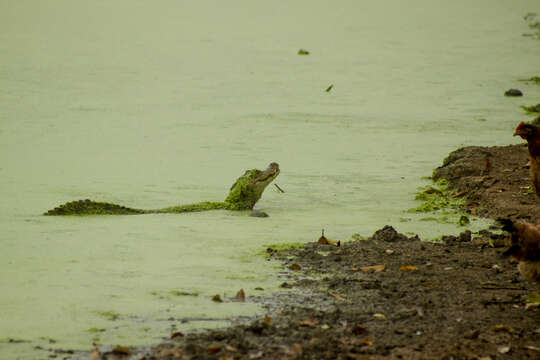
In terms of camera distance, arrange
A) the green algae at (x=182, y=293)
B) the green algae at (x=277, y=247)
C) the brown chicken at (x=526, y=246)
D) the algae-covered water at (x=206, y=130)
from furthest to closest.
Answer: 1. the green algae at (x=277, y=247)
2. the algae-covered water at (x=206, y=130)
3. the green algae at (x=182, y=293)
4. the brown chicken at (x=526, y=246)

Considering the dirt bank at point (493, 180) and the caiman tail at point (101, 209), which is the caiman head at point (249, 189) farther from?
the dirt bank at point (493, 180)

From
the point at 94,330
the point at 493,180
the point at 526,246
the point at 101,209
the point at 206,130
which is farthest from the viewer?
the point at 206,130

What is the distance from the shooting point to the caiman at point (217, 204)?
5996mm

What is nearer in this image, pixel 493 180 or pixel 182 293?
pixel 182 293

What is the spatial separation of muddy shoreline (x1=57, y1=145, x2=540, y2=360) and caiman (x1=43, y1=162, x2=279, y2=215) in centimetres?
173

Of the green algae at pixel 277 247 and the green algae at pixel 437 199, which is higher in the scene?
the green algae at pixel 437 199

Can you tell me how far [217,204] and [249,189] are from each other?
318 millimetres

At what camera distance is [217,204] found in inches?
258

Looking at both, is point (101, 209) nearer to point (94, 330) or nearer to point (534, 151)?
point (94, 330)

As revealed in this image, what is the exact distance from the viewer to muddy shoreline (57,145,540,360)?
9.83 feet

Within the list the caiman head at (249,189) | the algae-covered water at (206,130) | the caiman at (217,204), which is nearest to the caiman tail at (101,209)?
the caiman at (217,204)

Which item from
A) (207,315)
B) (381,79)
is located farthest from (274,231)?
(381,79)

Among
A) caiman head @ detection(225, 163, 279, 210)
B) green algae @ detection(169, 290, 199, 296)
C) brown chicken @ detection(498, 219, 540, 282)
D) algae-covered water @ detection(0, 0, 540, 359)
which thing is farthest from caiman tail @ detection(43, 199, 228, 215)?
brown chicken @ detection(498, 219, 540, 282)

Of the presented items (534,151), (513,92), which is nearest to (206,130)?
(513,92)
